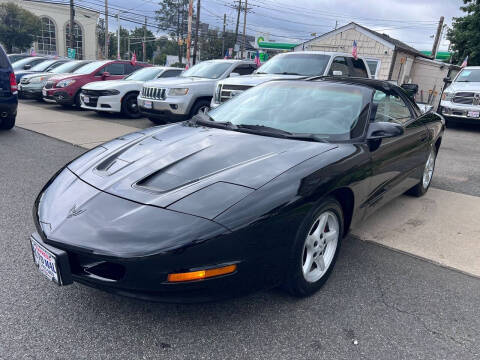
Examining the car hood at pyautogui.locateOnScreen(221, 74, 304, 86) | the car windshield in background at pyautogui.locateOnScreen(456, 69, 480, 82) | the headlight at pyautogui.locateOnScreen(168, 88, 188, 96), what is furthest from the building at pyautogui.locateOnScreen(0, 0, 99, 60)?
the car hood at pyautogui.locateOnScreen(221, 74, 304, 86)

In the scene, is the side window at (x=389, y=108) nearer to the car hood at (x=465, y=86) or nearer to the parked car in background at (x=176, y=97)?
the parked car in background at (x=176, y=97)

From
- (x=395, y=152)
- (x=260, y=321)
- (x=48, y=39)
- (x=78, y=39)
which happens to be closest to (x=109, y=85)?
(x=395, y=152)

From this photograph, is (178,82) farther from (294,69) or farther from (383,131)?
(383,131)

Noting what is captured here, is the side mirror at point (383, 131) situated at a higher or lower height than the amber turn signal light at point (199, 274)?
higher

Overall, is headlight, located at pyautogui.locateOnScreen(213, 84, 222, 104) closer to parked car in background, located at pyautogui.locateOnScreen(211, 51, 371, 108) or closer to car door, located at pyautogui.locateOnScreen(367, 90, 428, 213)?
parked car in background, located at pyautogui.locateOnScreen(211, 51, 371, 108)

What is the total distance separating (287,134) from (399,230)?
168 centimetres

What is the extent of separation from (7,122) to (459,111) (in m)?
10.9

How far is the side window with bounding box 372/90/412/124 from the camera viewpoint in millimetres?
3385

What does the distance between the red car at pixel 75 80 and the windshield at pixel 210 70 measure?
133 inches

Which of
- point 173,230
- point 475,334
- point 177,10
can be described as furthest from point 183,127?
point 177,10

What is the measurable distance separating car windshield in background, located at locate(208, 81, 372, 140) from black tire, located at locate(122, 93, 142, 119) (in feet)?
23.3

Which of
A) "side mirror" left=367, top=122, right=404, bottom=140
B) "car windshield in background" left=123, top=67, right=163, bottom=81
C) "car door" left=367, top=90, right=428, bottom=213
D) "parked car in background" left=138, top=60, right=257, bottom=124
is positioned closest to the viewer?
"side mirror" left=367, top=122, right=404, bottom=140

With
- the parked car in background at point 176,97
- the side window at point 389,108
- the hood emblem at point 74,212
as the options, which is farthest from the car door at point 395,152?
the parked car in background at point 176,97

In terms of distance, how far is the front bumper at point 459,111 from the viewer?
1022 cm
